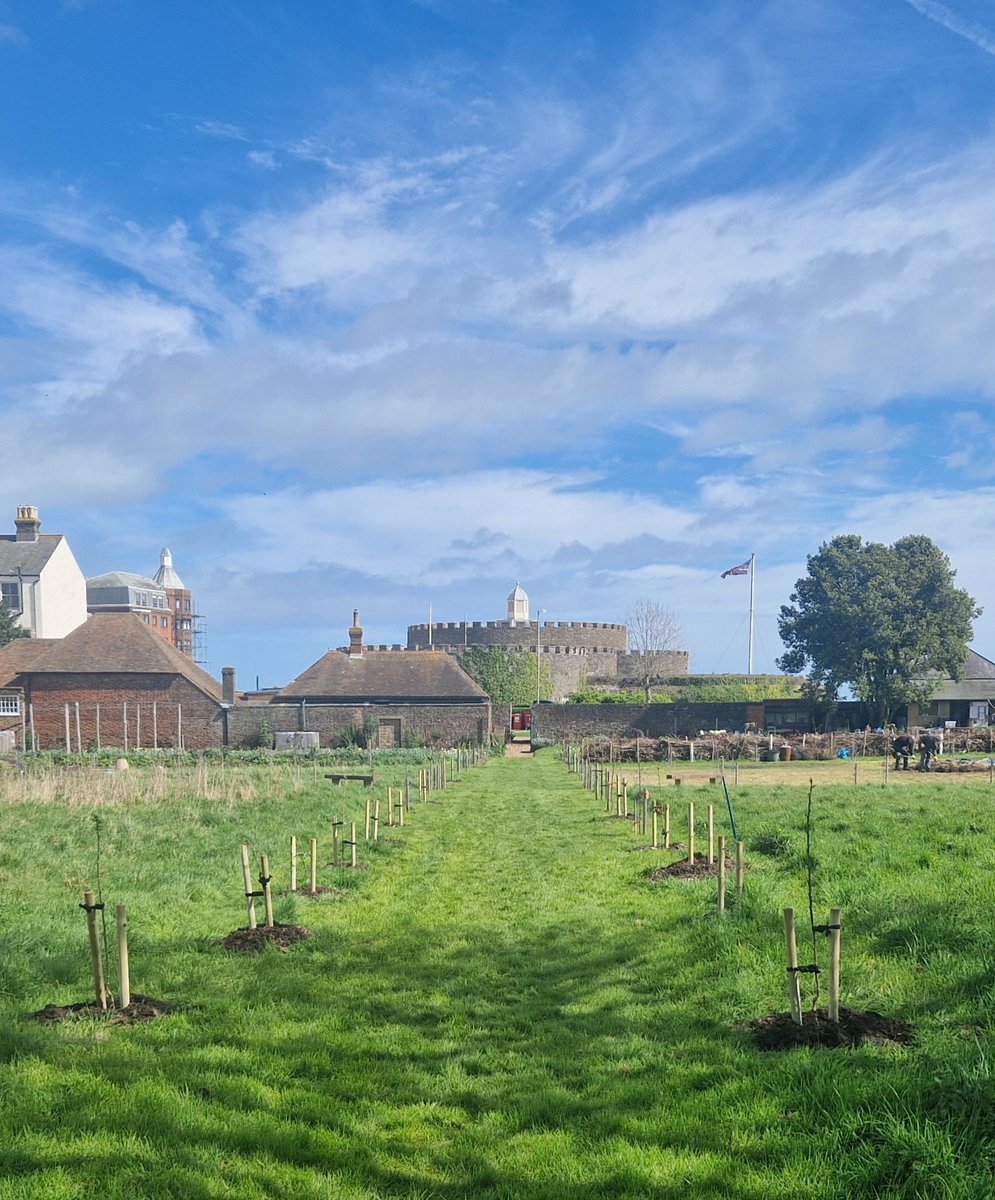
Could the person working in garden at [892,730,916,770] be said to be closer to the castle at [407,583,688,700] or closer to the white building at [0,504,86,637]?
the castle at [407,583,688,700]

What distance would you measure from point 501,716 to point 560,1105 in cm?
5236

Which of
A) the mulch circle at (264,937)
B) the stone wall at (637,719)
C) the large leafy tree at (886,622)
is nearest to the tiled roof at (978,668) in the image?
the large leafy tree at (886,622)

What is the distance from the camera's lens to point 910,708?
192 ft

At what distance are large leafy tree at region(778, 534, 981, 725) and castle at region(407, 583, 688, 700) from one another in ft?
70.5

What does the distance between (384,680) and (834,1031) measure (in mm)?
50851

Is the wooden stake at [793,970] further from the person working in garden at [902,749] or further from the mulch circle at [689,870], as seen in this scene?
the person working in garden at [902,749]

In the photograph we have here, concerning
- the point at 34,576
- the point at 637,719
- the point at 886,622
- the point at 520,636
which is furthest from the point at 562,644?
the point at 34,576

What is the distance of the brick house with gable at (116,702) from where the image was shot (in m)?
54.1

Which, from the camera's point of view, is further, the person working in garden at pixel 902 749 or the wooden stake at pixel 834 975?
the person working in garden at pixel 902 749

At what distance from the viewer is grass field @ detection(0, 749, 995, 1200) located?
5.56 metres

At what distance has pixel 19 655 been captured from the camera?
5675cm

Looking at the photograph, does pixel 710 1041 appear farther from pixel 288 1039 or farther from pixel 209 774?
pixel 209 774

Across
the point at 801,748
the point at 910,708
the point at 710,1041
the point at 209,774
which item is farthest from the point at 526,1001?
the point at 910,708

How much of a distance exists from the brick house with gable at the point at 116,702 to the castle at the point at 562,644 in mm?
23335
